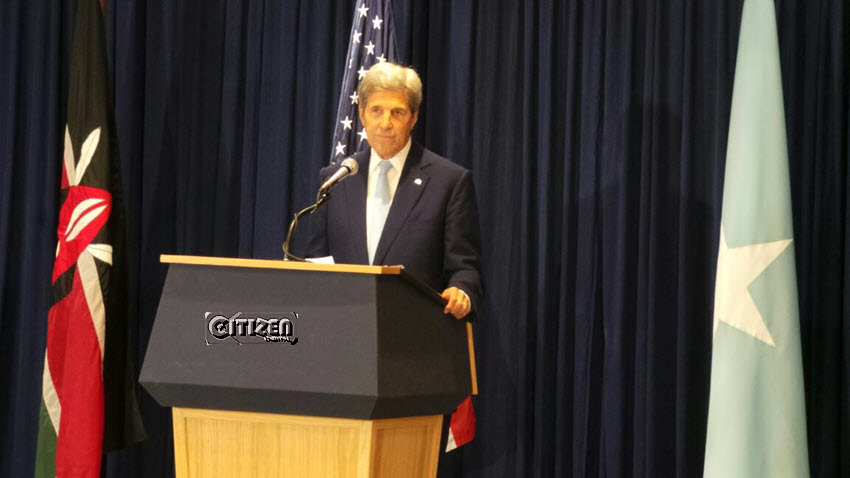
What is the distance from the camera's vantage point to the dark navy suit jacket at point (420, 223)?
3.24 metres

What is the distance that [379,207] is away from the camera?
3332 mm

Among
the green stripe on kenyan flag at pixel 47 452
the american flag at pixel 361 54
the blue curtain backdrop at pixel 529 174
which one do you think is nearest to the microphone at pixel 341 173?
the american flag at pixel 361 54

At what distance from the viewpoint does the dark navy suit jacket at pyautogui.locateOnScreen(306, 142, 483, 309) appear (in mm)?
3244

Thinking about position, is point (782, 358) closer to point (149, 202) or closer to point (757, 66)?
point (757, 66)

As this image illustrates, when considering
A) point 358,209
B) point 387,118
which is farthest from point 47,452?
point 387,118

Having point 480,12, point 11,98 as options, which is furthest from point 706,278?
point 11,98

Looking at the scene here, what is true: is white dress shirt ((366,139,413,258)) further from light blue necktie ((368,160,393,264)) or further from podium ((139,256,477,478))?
podium ((139,256,477,478))

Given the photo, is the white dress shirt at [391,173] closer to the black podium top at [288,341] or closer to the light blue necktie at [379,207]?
the light blue necktie at [379,207]

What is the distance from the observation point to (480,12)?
452 centimetres

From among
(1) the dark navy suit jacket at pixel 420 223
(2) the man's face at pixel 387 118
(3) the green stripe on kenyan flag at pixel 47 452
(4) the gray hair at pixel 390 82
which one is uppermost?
(4) the gray hair at pixel 390 82

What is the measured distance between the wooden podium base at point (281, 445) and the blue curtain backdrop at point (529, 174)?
1.81 m

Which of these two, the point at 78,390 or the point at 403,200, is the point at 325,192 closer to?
the point at 403,200

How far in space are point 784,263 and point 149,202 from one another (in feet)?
9.28

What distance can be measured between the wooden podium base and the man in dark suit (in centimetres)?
80
